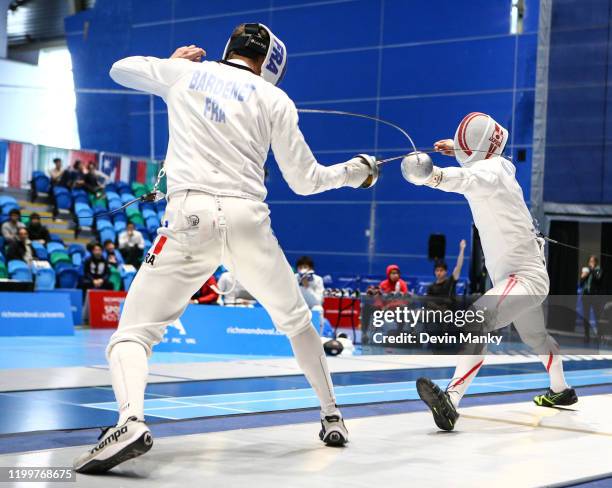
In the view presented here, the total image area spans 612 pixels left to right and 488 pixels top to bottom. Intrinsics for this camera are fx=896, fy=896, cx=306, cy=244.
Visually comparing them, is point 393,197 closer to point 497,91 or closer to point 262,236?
point 497,91

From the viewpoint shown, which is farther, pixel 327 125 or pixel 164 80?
pixel 327 125

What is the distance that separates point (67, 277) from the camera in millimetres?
12648

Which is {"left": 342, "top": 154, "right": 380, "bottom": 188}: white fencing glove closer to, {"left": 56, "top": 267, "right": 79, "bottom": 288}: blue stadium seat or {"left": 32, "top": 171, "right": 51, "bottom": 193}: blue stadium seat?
{"left": 56, "top": 267, "right": 79, "bottom": 288}: blue stadium seat

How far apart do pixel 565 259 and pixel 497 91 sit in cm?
329

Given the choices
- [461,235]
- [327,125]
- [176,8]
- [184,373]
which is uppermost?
[176,8]

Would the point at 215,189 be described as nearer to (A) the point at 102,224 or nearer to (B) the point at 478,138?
(B) the point at 478,138

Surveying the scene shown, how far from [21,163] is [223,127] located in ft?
44.9

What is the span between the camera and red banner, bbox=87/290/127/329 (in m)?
12.4

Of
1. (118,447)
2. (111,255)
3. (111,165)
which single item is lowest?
(118,447)

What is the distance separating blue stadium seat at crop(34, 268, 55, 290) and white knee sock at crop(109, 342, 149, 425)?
30.5 ft

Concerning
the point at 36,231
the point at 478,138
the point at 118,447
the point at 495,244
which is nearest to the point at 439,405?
the point at 495,244

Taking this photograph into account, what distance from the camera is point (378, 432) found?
4.23m

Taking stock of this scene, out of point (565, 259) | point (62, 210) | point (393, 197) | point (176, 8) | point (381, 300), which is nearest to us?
point (381, 300)

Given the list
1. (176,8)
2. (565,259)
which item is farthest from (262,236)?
(176,8)
